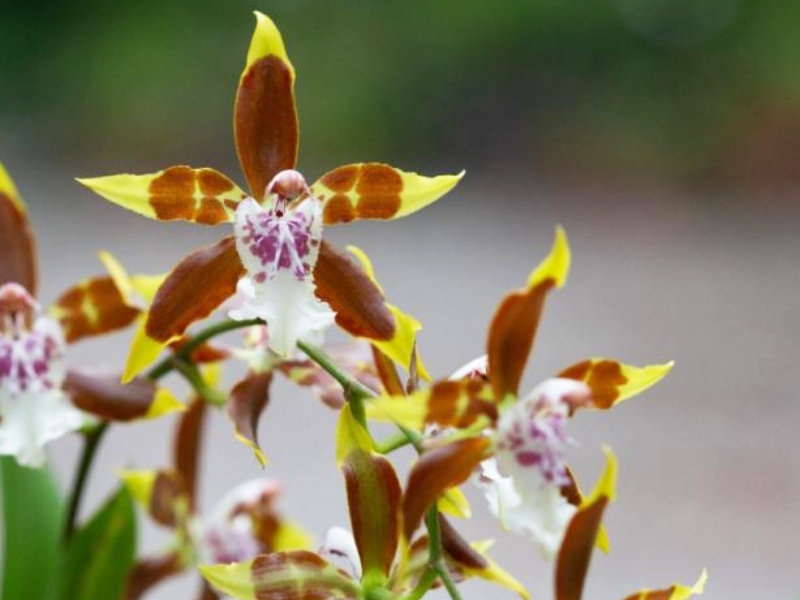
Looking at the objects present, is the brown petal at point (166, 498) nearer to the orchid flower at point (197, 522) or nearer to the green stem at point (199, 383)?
the orchid flower at point (197, 522)

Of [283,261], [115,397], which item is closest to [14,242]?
[115,397]

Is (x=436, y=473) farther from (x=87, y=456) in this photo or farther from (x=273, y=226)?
(x=87, y=456)

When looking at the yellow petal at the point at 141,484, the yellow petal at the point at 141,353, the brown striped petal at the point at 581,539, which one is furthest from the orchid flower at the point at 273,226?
the yellow petal at the point at 141,484

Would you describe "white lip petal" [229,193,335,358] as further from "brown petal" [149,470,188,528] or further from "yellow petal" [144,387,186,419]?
"brown petal" [149,470,188,528]

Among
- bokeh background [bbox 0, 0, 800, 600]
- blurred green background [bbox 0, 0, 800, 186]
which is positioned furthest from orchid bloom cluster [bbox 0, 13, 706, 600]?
blurred green background [bbox 0, 0, 800, 186]

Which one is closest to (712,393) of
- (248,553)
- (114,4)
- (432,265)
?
(432,265)

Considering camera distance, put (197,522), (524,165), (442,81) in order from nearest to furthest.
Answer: (197,522) → (524,165) → (442,81)
